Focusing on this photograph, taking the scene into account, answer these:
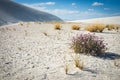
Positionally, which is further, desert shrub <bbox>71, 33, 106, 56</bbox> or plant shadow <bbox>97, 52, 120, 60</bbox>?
desert shrub <bbox>71, 33, 106, 56</bbox>

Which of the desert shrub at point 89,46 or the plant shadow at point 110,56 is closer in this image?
the plant shadow at point 110,56

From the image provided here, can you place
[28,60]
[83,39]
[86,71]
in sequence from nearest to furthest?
[86,71] < [28,60] < [83,39]

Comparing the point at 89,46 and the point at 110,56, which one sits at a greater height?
the point at 89,46

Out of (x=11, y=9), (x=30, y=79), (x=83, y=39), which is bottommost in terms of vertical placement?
(x=30, y=79)

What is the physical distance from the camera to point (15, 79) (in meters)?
5.30

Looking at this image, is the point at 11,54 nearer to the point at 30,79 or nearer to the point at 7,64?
the point at 7,64

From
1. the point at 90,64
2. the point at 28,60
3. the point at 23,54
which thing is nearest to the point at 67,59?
the point at 90,64

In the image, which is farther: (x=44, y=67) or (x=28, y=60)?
(x=28, y=60)

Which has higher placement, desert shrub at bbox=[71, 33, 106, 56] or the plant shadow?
desert shrub at bbox=[71, 33, 106, 56]

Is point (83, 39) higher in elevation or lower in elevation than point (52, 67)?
higher

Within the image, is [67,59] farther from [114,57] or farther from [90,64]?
[114,57]

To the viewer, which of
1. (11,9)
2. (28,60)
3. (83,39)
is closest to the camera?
(28,60)

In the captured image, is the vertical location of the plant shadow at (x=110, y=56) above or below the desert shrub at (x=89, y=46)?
below

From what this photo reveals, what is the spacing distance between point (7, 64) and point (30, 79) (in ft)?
5.54
